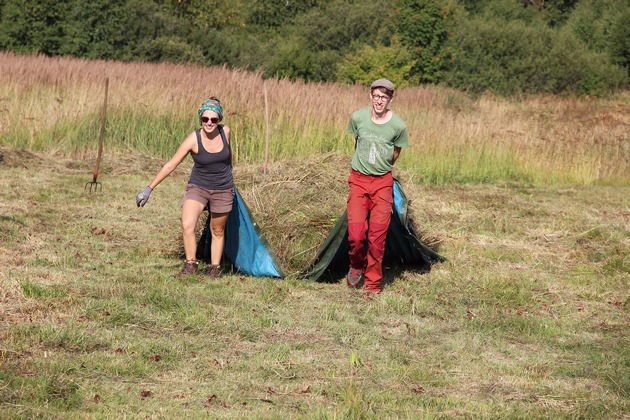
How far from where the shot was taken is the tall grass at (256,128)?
587 inches

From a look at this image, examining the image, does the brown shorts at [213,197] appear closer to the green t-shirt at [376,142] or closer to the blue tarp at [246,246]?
the blue tarp at [246,246]

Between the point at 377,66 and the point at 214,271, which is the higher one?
the point at 377,66

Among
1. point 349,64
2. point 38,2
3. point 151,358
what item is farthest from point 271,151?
point 38,2

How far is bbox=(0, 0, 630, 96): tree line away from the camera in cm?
2731

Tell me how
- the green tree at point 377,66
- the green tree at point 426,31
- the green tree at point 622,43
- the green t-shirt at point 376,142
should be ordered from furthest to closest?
1. the green tree at point 622,43
2. the green tree at point 426,31
3. the green tree at point 377,66
4. the green t-shirt at point 376,142

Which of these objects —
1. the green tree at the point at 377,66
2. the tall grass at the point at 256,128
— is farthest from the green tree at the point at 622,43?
the tall grass at the point at 256,128

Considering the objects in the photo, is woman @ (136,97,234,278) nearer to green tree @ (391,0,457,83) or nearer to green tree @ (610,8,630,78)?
green tree @ (391,0,457,83)

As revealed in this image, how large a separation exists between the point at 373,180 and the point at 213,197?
1.31 metres

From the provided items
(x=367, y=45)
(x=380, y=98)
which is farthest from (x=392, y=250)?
(x=367, y=45)

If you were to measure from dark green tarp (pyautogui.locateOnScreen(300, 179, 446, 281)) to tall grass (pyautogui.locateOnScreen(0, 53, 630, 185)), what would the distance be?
18.0 ft

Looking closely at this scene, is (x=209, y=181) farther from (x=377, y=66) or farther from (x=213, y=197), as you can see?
(x=377, y=66)

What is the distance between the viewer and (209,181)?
25.4 feet

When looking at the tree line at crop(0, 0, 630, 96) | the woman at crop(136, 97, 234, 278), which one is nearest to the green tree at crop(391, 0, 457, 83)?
the tree line at crop(0, 0, 630, 96)

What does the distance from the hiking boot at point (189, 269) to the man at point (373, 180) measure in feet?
4.22
